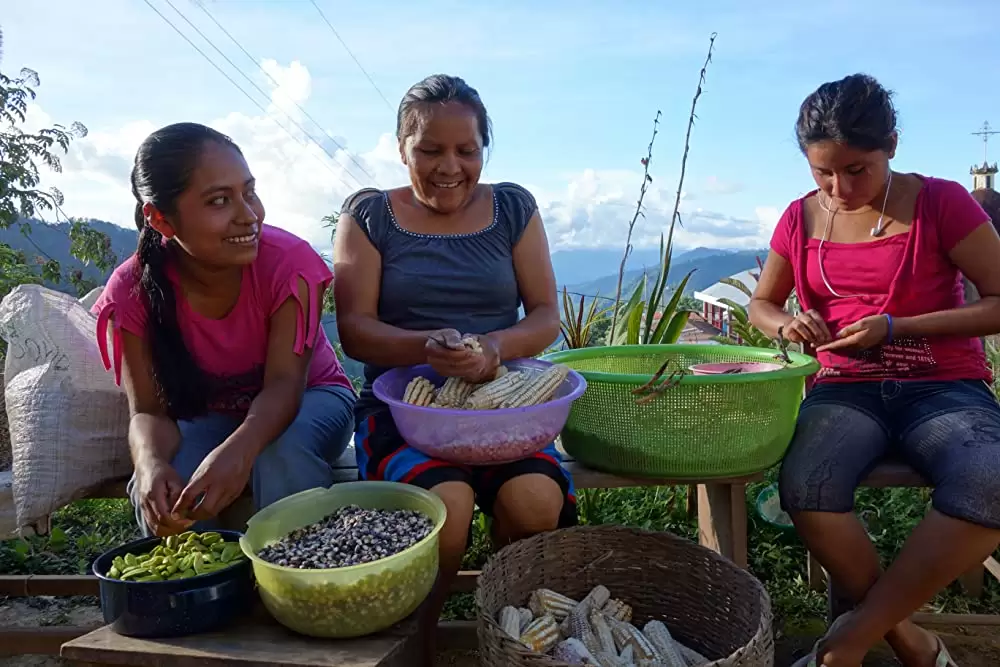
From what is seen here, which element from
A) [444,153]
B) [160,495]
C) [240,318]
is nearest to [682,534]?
[444,153]

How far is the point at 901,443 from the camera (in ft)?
7.44

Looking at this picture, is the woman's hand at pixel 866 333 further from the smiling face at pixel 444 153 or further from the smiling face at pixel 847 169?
the smiling face at pixel 444 153

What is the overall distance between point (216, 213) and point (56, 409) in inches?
39.6

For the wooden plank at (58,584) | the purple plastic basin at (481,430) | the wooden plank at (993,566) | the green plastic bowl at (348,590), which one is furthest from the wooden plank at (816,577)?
the green plastic bowl at (348,590)

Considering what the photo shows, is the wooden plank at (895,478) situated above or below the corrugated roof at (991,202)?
below

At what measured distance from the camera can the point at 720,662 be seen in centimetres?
153

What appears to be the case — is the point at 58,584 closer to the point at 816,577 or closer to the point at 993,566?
the point at 816,577

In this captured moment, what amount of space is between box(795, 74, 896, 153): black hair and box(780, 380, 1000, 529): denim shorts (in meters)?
0.78

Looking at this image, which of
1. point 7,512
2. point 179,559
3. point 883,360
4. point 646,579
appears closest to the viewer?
point 179,559

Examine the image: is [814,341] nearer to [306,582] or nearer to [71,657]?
[306,582]

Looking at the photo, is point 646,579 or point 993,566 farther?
point 993,566

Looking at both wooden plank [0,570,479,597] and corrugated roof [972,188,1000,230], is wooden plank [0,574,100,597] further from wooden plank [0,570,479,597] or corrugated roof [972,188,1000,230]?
corrugated roof [972,188,1000,230]

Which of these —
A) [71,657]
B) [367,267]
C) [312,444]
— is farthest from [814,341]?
[71,657]

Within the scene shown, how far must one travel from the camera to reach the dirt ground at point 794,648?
8.69ft
